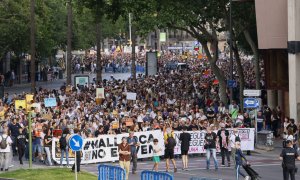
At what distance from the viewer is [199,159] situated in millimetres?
36219

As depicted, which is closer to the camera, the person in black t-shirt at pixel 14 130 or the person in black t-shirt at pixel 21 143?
the person in black t-shirt at pixel 21 143

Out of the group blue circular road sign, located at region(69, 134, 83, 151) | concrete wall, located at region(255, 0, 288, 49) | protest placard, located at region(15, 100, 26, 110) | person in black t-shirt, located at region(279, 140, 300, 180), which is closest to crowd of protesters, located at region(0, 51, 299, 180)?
protest placard, located at region(15, 100, 26, 110)

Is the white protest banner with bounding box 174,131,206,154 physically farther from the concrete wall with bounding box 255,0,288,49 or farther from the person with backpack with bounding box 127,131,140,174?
the concrete wall with bounding box 255,0,288,49

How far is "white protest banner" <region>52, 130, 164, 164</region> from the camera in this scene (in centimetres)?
3384

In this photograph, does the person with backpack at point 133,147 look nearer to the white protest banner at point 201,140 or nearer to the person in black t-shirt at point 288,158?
the white protest banner at point 201,140

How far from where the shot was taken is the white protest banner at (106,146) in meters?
33.8

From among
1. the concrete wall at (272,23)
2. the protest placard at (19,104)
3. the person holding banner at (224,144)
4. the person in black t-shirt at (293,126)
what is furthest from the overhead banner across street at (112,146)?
the concrete wall at (272,23)

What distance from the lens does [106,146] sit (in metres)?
34.6

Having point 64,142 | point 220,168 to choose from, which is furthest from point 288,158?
point 64,142

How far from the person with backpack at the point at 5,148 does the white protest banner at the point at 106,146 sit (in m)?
2.30

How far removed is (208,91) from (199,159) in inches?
875

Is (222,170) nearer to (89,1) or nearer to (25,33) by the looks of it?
(89,1)

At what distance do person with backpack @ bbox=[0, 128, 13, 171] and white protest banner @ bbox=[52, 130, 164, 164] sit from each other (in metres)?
2.30

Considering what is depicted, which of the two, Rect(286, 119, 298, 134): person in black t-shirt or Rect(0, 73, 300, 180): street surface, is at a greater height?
Rect(286, 119, 298, 134): person in black t-shirt
